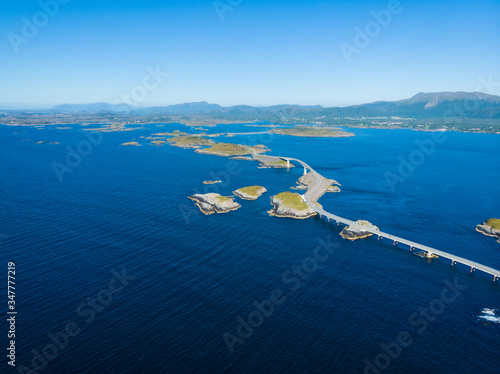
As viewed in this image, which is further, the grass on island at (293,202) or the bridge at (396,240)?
the grass on island at (293,202)

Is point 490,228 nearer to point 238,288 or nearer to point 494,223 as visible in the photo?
point 494,223

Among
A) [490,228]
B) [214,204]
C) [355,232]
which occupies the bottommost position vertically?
[355,232]

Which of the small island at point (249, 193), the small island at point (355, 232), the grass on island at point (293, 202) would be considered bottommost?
the small island at point (355, 232)

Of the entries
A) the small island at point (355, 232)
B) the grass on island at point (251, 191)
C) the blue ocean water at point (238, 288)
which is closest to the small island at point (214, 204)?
the blue ocean water at point (238, 288)

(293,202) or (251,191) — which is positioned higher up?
(293,202)

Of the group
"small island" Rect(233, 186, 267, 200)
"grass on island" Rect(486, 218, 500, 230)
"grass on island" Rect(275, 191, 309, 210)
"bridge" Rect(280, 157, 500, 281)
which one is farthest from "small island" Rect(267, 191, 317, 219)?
"grass on island" Rect(486, 218, 500, 230)

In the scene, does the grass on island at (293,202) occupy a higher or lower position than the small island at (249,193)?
higher

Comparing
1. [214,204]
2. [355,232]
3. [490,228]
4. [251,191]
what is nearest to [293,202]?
[251,191]

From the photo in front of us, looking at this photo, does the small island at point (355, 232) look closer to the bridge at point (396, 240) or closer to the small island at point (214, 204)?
the bridge at point (396, 240)
